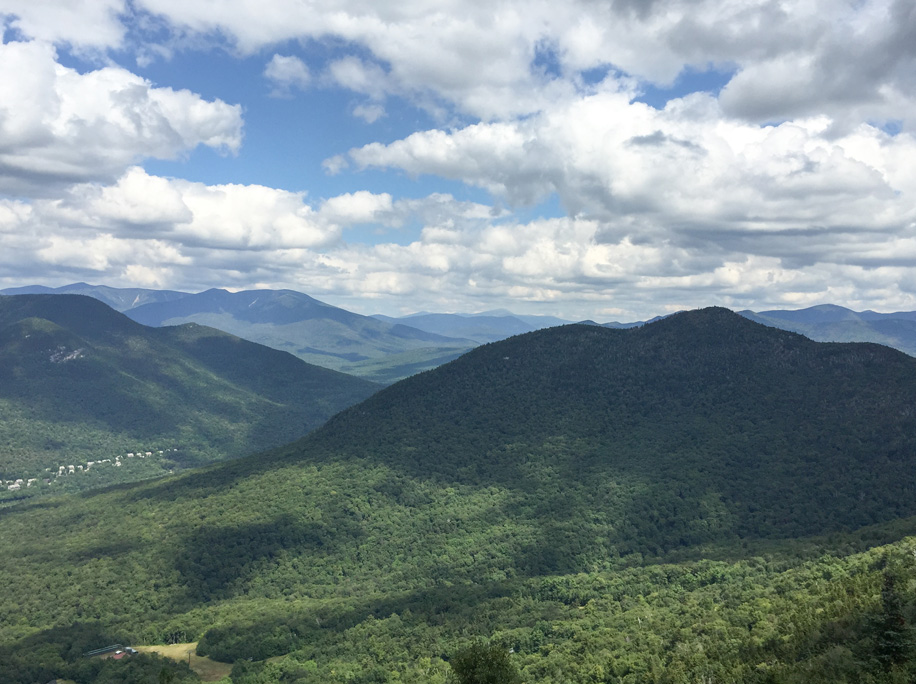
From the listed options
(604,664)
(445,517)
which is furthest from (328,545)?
(604,664)

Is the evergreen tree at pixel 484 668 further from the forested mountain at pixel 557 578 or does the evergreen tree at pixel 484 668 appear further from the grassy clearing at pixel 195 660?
the grassy clearing at pixel 195 660

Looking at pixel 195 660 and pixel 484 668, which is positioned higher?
pixel 484 668

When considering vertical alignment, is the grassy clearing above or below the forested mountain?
below

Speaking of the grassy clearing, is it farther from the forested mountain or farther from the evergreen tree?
the evergreen tree

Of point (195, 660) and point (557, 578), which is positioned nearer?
Answer: point (195, 660)

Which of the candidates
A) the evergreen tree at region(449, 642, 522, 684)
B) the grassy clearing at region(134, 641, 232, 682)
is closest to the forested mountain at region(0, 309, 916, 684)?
the grassy clearing at region(134, 641, 232, 682)

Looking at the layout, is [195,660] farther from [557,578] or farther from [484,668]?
[557,578]

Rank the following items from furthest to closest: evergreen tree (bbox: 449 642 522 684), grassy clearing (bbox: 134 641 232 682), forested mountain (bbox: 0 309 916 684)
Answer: grassy clearing (bbox: 134 641 232 682) < forested mountain (bbox: 0 309 916 684) < evergreen tree (bbox: 449 642 522 684)

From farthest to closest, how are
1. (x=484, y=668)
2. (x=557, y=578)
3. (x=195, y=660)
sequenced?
(x=557, y=578) < (x=195, y=660) < (x=484, y=668)

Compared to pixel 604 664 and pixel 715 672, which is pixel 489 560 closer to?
pixel 604 664

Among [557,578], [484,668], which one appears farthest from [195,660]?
[557,578]
